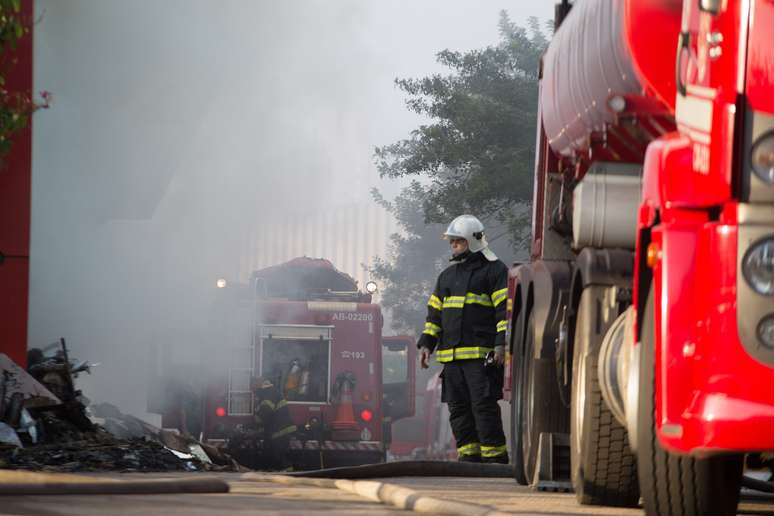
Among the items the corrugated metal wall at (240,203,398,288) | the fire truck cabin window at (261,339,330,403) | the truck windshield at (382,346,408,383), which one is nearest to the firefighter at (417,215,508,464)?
the fire truck cabin window at (261,339,330,403)

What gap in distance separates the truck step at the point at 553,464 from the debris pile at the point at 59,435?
10.4ft

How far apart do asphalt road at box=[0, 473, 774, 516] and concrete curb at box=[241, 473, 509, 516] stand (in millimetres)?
52

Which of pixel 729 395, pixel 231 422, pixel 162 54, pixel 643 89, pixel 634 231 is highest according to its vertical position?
pixel 162 54

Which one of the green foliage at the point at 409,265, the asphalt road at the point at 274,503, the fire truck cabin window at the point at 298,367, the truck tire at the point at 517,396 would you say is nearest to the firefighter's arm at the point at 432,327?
the truck tire at the point at 517,396

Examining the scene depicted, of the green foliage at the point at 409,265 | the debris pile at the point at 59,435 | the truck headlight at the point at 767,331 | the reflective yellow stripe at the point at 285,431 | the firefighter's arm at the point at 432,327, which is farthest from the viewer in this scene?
the green foliage at the point at 409,265

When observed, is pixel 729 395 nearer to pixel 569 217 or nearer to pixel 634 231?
pixel 634 231

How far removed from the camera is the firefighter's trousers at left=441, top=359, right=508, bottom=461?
10977 millimetres

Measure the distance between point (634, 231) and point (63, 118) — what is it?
9.86 m

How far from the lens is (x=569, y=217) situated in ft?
28.0

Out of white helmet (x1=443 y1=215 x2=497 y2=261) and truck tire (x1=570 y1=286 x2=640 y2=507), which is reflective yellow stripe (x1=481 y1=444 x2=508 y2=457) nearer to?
white helmet (x1=443 y1=215 x2=497 y2=261)

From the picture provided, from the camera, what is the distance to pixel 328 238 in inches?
1815

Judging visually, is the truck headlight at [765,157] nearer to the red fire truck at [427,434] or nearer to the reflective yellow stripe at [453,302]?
the reflective yellow stripe at [453,302]

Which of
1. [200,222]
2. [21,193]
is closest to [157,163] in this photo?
[200,222]

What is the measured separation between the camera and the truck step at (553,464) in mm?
7875
